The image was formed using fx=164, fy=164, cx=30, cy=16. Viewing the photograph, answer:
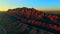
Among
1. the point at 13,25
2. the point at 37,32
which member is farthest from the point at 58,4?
the point at 13,25

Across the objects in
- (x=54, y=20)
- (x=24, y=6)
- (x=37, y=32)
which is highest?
(x=24, y=6)

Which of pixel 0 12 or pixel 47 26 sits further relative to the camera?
pixel 0 12

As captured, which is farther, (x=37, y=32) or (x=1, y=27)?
(x=1, y=27)

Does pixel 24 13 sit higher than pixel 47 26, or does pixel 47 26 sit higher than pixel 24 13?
pixel 24 13

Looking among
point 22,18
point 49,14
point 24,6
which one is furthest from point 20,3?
point 49,14

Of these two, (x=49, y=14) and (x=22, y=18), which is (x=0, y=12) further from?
(x=49, y=14)

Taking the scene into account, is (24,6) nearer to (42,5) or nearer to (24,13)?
(24,13)
